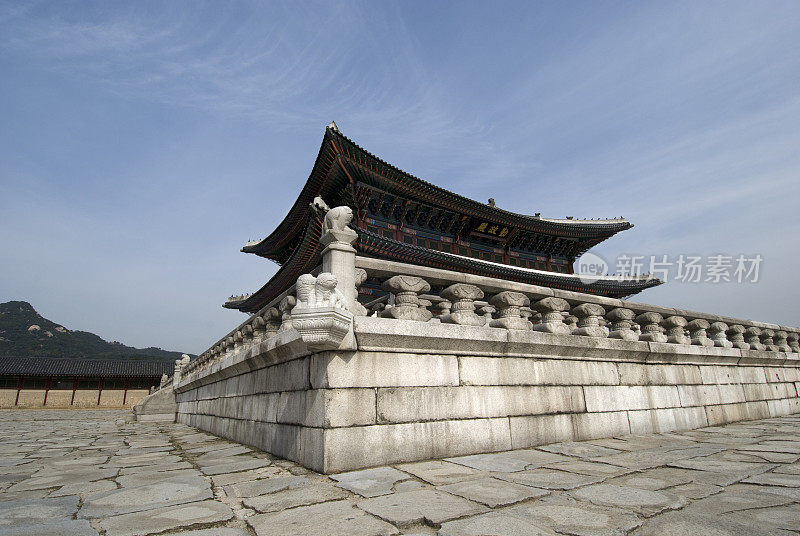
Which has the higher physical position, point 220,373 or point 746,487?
point 220,373

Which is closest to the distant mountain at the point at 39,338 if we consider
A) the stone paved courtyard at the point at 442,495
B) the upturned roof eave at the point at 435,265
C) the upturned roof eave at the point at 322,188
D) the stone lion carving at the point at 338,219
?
the upturned roof eave at the point at 322,188

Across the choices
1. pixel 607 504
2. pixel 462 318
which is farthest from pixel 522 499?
pixel 462 318

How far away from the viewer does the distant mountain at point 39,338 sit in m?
70.4

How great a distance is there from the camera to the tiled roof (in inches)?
1242

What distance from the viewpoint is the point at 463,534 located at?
7.34ft

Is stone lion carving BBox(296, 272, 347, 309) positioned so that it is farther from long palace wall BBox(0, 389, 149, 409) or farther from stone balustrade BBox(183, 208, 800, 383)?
long palace wall BBox(0, 389, 149, 409)

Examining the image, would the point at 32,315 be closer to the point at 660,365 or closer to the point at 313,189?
the point at 313,189

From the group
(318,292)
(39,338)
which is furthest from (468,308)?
(39,338)

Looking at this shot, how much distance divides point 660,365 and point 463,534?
5.83 metres

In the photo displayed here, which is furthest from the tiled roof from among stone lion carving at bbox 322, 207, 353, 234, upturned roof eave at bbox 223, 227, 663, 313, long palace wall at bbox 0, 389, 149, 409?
stone lion carving at bbox 322, 207, 353, 234

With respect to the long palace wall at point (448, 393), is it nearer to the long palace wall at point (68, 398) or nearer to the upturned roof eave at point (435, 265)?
the upturned roof eave at point (435, 265)

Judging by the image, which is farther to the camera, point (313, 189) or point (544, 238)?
point (544, 238)

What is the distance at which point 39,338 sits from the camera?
74750 mm

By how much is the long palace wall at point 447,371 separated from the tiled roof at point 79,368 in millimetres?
33602
